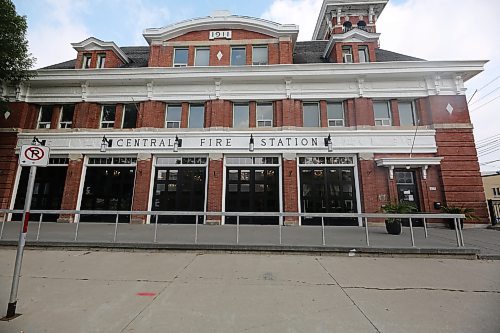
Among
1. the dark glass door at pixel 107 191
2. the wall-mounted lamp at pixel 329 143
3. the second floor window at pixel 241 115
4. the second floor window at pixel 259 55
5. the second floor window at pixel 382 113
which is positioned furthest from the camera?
the second floor window at pixel 259 55

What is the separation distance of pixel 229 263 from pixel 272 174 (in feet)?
24.3

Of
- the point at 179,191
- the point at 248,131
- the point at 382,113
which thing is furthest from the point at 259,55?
the point at 179,191

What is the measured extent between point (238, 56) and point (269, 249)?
11.9 metres

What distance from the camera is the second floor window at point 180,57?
561 inches

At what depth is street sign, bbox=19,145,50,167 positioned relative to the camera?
3760 mm

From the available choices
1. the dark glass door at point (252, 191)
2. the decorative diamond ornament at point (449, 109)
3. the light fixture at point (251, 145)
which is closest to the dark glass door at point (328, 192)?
the dark glass door at point (252, 191)

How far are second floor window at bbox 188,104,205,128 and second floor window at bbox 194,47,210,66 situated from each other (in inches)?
108

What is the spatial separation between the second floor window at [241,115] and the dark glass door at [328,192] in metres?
4.06

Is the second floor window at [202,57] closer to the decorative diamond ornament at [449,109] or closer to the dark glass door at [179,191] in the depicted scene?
the dark glass door at [179,191]

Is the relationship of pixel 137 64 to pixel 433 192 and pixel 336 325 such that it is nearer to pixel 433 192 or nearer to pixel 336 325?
pixel 336 325

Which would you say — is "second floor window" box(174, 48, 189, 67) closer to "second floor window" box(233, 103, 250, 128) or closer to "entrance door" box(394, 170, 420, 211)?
"second floor window" box(233, 103, 250, 128)

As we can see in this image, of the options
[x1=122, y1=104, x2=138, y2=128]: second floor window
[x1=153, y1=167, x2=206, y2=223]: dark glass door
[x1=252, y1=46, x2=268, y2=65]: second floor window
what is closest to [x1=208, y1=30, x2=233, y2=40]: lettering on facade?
[x1=252, y1=46, x2=268, y2=65]: second floor window

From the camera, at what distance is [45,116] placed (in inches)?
550

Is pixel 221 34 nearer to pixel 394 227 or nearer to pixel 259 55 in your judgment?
pixel 259 55
